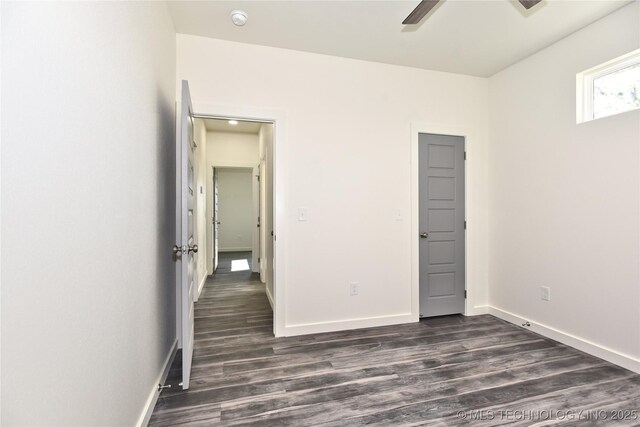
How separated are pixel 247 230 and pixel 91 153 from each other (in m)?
8.30

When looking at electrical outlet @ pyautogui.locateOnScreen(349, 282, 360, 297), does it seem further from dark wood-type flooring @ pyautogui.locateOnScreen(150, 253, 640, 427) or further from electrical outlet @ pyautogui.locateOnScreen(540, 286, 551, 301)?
electrical outlet @ pyautogui.locateOnScreen(540, 286, 551, 301)

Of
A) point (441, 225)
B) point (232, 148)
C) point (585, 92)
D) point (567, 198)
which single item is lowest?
point (441, 225)

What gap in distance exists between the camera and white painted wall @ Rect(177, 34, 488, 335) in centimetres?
285

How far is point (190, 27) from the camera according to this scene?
2562 mm

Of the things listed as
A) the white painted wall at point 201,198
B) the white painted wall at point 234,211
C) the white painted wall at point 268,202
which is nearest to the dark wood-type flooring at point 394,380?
the white painted wall at point 268,202

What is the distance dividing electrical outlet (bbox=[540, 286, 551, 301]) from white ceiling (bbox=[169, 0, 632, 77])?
2348 mm

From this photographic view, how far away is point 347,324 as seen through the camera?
3.11 metres

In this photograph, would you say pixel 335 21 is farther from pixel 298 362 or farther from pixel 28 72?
pixel 298 362

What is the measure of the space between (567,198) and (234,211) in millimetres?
8153

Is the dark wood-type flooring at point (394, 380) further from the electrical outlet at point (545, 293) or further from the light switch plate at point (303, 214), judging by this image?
the light switch plate at point (303, 214)

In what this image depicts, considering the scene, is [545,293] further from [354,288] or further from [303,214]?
[303,214]

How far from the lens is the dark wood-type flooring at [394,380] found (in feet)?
5.86

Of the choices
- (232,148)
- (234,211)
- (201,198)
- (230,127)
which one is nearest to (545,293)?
(201,198)

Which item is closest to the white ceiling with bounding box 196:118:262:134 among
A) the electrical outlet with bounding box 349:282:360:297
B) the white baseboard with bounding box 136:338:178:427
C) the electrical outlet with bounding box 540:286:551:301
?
the electrical outlet with bounding box 349:282:360:297
